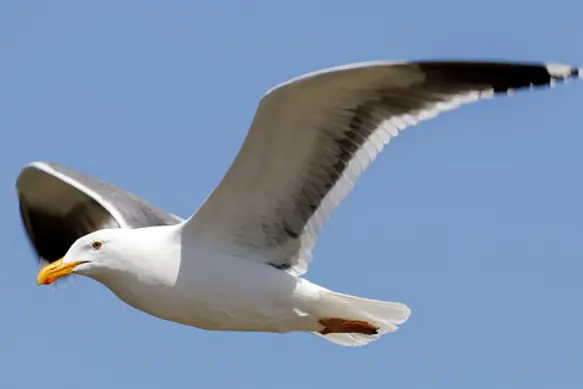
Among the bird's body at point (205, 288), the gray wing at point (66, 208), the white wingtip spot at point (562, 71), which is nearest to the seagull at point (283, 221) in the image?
the bird's body at point (205, 288)

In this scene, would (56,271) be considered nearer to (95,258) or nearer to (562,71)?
(95,258)

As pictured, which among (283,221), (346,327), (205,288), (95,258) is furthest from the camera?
(346,327)

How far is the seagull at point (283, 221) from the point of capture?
9062 mm

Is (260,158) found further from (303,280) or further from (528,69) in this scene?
(528,69)

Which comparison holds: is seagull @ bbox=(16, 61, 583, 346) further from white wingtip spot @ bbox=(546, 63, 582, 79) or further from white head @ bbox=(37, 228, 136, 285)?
white wingtip spot @ bbox=(546, 63, 582, 79)

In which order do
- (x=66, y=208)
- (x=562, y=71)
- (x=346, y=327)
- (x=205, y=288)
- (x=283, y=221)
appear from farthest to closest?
(x=66, y=208), (x=346, y=327), (x=283, y=221), (x=205, y=288), (x=562, y=71)

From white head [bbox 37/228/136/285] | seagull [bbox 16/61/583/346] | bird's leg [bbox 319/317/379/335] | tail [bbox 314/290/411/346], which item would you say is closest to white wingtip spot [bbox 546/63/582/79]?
seagull [bbox 16/61/583/346]

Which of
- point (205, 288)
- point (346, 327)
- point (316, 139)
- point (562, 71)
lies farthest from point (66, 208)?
point (562, 71)

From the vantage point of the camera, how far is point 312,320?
400 inches

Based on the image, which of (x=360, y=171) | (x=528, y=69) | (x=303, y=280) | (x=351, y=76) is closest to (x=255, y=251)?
(x=303, y=280)

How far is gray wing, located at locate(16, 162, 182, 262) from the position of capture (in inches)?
481

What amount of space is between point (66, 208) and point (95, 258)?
306 centimetres

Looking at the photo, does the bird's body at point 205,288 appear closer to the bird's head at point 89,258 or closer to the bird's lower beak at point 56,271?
the bird's head at point 89,258

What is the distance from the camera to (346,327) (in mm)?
10352
